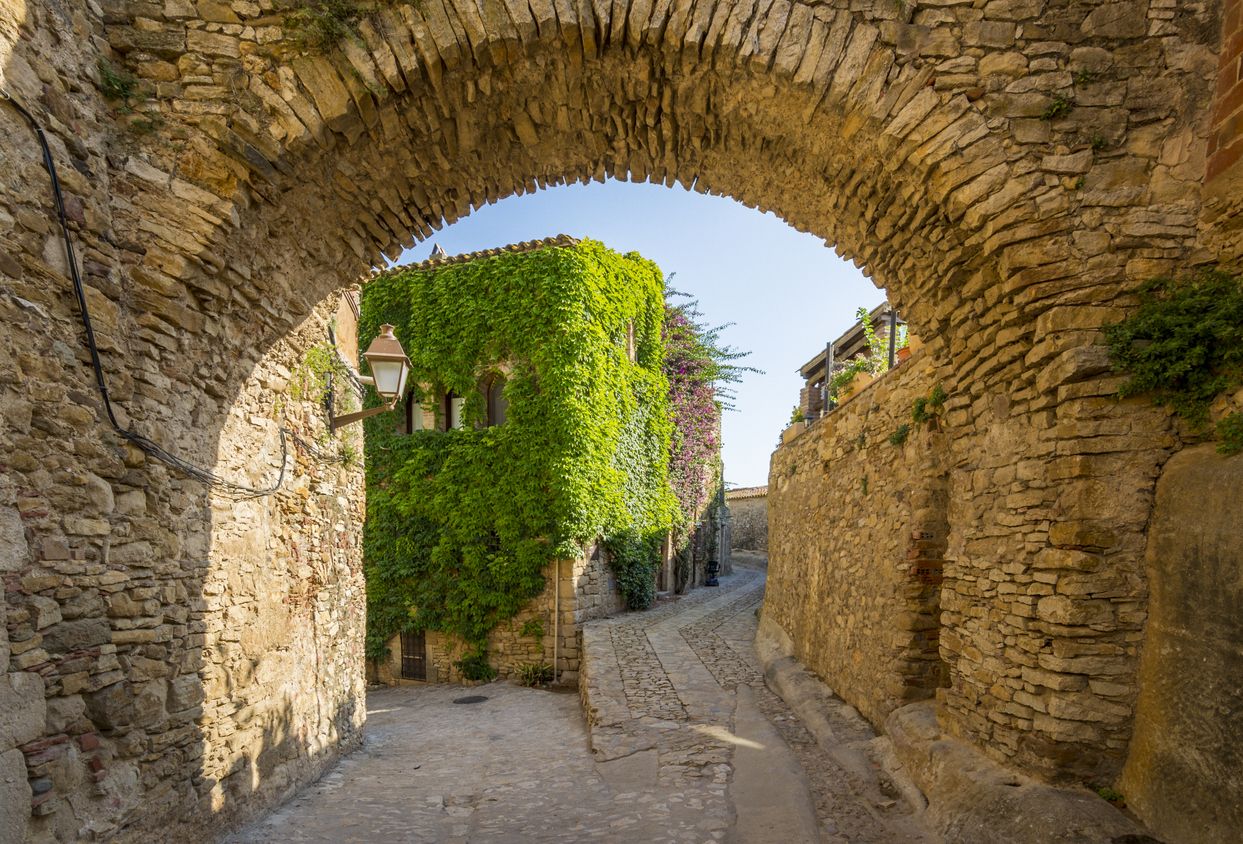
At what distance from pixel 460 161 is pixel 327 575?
12.8 feet

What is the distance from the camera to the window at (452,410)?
11.9 metres

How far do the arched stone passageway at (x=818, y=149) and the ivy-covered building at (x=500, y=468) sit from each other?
23.9 feet

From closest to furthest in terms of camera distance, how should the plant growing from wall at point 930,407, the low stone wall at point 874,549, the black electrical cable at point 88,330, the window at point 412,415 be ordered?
the black electrical cable at point 88,330 < the plant growing from wall at point 930,407 < the low stone wall at point 874,549 < the window at point 412,415

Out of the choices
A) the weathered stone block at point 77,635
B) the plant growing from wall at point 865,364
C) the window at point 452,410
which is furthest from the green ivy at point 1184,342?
the window at point 452,410

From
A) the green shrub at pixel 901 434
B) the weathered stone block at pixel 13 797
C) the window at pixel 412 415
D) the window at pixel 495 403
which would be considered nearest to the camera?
the weathered stone block at pixel 13 797

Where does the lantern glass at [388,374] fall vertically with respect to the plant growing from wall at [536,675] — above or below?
above

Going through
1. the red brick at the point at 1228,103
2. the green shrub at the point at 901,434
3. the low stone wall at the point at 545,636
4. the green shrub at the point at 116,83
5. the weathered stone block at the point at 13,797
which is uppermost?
the green shrub at the point at 116,83

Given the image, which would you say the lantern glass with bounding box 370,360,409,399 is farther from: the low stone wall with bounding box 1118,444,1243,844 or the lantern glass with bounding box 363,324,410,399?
the low stone wall with bounding box 1118,444,1243,844

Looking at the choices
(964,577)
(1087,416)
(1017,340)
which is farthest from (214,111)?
(964,577)

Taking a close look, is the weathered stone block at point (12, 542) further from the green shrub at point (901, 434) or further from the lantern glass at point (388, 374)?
the green shrub at point (901, 434)

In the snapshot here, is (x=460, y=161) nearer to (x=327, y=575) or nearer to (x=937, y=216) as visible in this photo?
(x=937, y=216)

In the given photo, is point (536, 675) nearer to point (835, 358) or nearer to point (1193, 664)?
point (835, 358)

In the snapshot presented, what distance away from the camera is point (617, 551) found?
1184 cm

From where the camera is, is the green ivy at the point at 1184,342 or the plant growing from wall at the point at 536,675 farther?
the plant growing from wall at the point at 536,675
